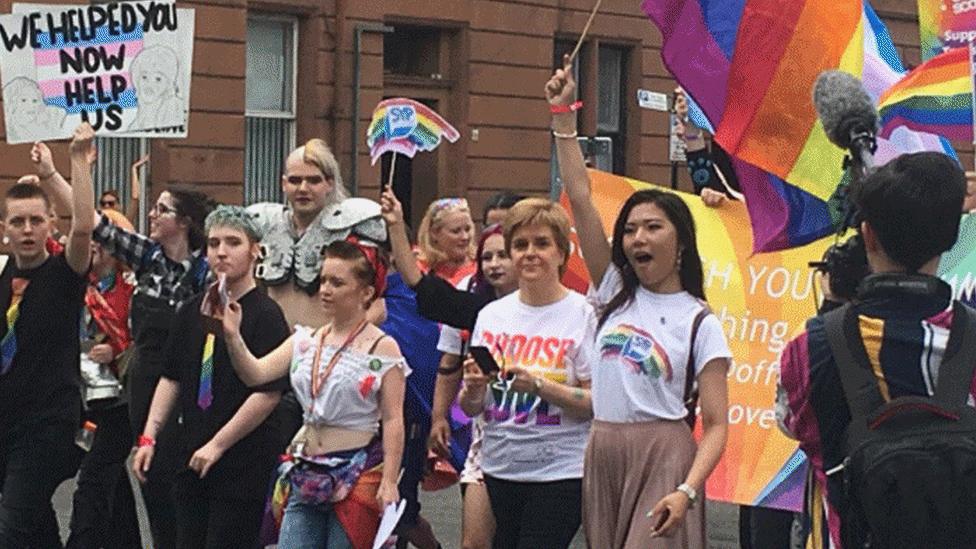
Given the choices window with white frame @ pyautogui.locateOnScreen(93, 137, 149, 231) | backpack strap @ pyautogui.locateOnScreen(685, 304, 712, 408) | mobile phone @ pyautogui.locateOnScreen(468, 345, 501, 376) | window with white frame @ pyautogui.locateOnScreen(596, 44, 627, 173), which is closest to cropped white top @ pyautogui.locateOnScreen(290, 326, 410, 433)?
mobile phone @ pyautogui.locateOnScreen(468, 345, 501, 376)

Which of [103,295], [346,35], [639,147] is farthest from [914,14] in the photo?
[103,295]

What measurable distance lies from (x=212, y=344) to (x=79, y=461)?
1.32 meters

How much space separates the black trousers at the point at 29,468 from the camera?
8727 millimetres

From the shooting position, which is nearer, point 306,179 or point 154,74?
point 306,179

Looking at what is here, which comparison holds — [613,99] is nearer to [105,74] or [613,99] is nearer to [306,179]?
[105,74]

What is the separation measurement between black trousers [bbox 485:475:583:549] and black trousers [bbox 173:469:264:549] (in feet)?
3.20

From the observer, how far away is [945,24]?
28.7 ft

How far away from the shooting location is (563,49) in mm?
28859

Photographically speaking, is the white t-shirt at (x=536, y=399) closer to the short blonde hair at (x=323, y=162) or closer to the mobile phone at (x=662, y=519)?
the mobile phone at (x=662, y=519)

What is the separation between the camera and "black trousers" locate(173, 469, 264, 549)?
8047mm

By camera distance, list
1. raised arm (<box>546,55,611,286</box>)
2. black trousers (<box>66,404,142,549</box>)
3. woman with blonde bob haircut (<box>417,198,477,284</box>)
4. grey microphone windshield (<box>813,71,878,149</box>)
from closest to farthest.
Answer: grey microphone windshield (<box>813,71,878,149</box>)
raised arm (<box>546,55,611,286</box>)
woman with blonde bob haircut (<box>417,198,477,284</box>)
black trousers (<box>66,404,142,549</box>)

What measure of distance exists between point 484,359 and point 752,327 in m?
2.82

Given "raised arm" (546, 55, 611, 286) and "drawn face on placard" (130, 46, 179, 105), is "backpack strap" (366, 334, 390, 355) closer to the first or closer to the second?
"raised arm" (546, 55, 611, 286)

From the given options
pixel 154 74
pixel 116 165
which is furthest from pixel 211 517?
pixel 116 165
